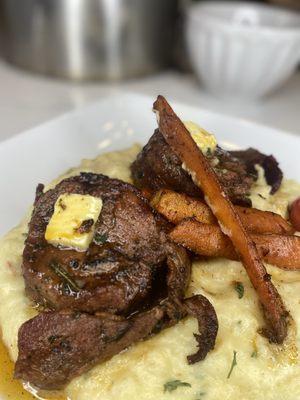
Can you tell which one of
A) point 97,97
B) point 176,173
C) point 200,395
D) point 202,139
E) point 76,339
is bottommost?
point 97,97

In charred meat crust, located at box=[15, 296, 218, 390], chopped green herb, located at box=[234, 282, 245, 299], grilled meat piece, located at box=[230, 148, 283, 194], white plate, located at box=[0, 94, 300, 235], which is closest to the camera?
charred meat crust, located at box=[15, 296, 218, 390]

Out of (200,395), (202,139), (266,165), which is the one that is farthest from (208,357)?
(266,165)

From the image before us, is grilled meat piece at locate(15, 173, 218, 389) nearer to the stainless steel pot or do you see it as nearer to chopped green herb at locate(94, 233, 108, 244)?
chopped green herb at locate(94, 233, 108, 244)

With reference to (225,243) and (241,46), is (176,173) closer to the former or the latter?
(225,243)

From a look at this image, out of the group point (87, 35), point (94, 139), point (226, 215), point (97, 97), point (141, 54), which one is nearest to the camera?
point (226, 215)

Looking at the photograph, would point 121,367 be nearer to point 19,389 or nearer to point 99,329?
point 99,329

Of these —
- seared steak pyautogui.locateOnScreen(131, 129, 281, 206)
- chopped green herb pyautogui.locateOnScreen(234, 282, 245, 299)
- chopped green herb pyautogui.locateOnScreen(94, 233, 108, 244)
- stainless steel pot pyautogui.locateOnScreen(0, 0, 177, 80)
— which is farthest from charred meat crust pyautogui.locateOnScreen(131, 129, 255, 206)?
stainless steel pot pyautogui.locateOnScreen(0, 0, 177, 80)
